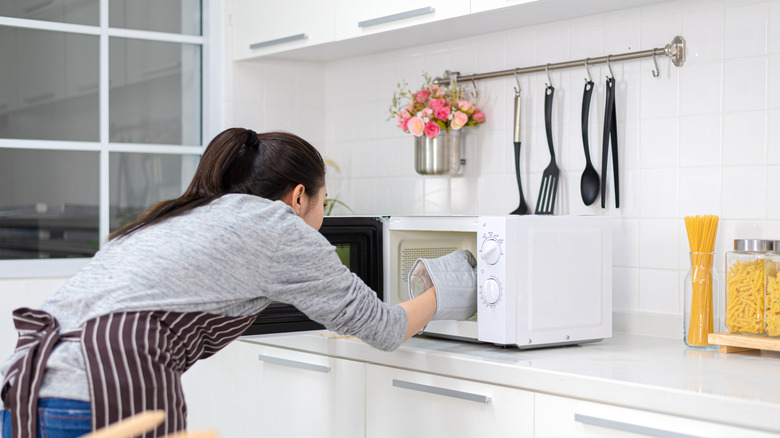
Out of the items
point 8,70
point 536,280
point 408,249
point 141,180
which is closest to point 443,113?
point 408,249

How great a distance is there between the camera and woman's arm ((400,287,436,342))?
5.00 feet

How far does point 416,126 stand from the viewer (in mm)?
2174

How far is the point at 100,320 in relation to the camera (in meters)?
1.16

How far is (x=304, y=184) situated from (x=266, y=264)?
0.23m

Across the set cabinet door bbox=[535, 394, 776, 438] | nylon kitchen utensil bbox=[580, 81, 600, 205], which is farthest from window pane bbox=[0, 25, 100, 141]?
cabinet door bbox=[535, 394, 776, 438]

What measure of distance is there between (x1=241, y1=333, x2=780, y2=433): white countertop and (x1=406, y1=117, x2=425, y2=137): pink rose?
617 mm

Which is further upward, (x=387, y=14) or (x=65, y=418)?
(x=387, y=14)

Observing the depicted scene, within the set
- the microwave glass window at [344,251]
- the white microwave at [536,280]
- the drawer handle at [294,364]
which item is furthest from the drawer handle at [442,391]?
the microwave glass window at [344,251]

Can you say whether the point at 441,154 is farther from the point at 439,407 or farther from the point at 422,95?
the point at 439,407

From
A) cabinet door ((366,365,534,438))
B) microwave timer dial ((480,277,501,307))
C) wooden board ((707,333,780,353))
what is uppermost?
microwave timer dial ((480,277,501,307))

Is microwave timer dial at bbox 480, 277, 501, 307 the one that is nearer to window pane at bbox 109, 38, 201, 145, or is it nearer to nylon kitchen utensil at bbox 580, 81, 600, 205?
nylon kitchen utensil at bbox 580, 81, 600, 205

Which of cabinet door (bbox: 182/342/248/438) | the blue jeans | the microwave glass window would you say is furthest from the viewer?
cabinet door (bbox: 182/342/248/438)

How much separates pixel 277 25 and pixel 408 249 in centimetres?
87

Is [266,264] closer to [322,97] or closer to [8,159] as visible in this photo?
[8,159]
